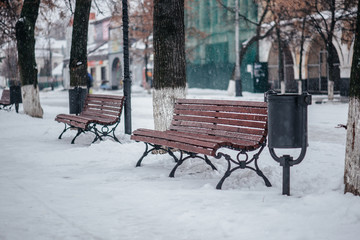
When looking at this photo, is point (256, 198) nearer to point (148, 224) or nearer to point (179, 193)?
point (179, 193)

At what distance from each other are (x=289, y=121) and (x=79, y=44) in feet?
27.6

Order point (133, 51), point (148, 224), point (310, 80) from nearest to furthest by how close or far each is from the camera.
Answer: point (148, 224), point (310, 80), point (133, 51)

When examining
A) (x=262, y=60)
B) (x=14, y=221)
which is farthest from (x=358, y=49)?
(x=262, y=60)

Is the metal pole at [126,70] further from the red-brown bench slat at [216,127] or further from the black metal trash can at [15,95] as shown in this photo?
the black metal trash can at [15,95]

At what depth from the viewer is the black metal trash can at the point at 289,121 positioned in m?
5.33

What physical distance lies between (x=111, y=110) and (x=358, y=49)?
6002 mm

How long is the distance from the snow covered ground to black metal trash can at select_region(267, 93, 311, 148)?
560 mm

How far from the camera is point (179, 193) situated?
221 inches

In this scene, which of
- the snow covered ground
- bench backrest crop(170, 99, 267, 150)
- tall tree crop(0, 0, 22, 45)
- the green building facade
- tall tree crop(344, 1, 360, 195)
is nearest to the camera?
the snow covered ground

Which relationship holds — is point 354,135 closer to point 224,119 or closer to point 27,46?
point 224,119

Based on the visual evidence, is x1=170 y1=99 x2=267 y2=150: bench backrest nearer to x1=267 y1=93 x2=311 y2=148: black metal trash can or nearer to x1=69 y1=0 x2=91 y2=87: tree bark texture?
x1=267 y1=93 x2=311 y2=148: black metal trash can

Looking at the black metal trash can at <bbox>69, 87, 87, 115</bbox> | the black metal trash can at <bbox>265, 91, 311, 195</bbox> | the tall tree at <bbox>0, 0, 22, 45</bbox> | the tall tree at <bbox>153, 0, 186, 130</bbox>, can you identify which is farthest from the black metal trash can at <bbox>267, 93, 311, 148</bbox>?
the tall tree at <bbox>0, 0, 22, 45</bbox>

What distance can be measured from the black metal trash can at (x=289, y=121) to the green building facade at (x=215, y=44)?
34194 millimetres

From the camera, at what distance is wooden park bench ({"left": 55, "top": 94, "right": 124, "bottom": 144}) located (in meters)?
9.65
